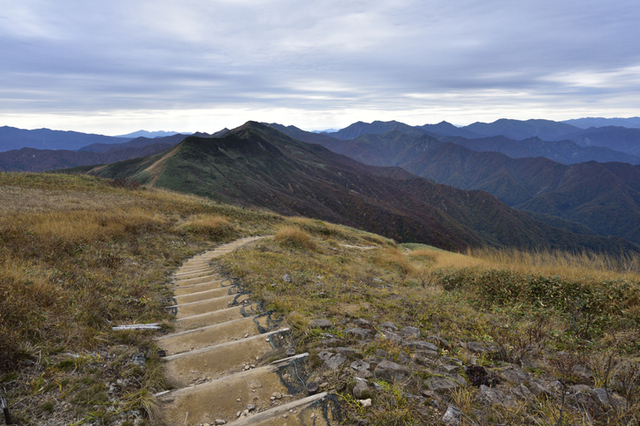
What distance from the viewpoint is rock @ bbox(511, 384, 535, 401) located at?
3058mm

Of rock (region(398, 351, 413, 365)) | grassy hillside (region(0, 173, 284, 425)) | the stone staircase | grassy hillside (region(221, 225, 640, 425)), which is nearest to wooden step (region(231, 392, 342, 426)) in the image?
the stone staircase

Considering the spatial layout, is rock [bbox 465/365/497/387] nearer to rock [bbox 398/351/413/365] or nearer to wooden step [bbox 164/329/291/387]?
rock [bbox 398/351/413/365]

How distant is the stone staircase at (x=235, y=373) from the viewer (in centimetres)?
277

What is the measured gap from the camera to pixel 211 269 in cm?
862

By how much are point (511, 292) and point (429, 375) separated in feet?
18.6

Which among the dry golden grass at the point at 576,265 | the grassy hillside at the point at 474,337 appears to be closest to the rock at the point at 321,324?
the grassy hillside at the point at 474,337

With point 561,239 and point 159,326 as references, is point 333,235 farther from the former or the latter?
point 561,239

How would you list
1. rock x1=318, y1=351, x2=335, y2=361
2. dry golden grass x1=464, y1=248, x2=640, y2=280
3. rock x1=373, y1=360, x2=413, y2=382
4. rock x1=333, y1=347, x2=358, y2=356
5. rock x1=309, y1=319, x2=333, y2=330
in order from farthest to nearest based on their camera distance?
1. dry golden grass x1=464, y1=248, x2=640, y2=280
2. rock x1=309, y1=319, x2=333, y2=330
3. rock x1=333, y1=347, x2=358, y2=356
4. rock x1=318, y1=351, x2=335, y2=361
5. rock x1=373, y1=360, x2=413, y2=382

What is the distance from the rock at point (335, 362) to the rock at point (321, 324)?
3.30 feet

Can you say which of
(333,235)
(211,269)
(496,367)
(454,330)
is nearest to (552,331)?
(454,330)

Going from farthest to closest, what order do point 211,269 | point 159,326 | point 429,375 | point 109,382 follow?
1. point 211,269
2. point 159,326
3. point 429,375
4. point 109,382

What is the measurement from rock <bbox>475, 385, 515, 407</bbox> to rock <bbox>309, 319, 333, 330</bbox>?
2.36 metres

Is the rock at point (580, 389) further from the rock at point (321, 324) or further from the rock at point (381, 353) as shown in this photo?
the rock at point (321, 324)

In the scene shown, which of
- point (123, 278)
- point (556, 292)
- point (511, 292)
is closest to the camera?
point (123, 278)
